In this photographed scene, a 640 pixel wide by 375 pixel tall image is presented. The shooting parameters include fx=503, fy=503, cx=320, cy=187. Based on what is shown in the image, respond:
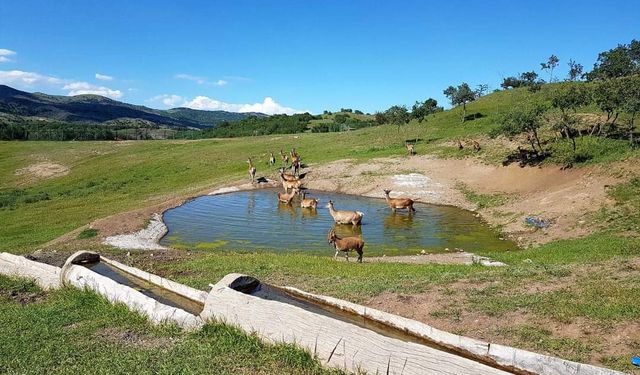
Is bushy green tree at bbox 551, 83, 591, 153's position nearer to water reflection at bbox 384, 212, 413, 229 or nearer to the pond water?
the pond water

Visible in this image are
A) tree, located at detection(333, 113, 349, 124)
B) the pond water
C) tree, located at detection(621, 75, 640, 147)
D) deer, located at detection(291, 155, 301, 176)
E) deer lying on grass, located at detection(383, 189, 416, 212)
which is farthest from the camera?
tree, located at detection(333, 113, 349, 124)

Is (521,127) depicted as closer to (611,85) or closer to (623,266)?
(611,85)

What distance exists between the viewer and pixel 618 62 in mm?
66062

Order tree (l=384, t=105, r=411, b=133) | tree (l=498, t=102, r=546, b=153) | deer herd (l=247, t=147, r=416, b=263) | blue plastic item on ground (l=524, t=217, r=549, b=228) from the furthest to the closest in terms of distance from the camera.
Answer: tree (l=384, t=105, r=411, b=133)
tree (l=498, t=102, r=546, b=153)
blue plastic item on ground (l=524, t=217, r=549, b=228)
deer herd (l=247, t=147, r=416, b=263)

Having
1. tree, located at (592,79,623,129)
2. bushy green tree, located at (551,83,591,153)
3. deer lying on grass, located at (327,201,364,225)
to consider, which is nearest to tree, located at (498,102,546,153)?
bushy green tree, located at (551,83,591,153)

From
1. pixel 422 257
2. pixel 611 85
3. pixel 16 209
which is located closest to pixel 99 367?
pixel 422 257

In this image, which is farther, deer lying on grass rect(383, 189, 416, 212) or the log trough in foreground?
deer lying on grass rect(383, 189, 416, 212)

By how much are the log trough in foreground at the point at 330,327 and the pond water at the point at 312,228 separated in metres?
11.1

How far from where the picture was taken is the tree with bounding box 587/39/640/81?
65312 mm

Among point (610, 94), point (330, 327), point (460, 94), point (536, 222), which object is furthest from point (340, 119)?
point (330, 327)

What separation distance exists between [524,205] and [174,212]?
74.3 ft

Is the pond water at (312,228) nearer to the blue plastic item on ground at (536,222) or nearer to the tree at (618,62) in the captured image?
the blue plastic item on ground at (536,222)

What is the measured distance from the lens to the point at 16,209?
43.8m

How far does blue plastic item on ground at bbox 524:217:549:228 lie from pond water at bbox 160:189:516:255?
2287mm
